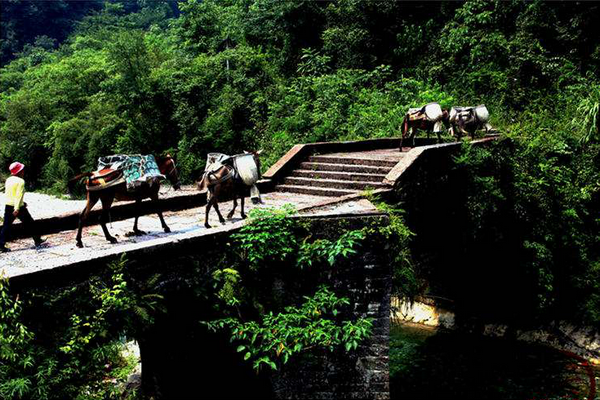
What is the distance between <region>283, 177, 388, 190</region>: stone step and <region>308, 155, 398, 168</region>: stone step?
2.86 ft

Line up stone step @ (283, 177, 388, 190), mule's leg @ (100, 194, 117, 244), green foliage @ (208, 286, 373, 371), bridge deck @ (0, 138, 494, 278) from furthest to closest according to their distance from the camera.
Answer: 1. stone step @ (283, 177, 388, 190)
2. green foliage @ (208, 286, 373, 371)
3. mule's leg @ (100, 194, 117, 244)
4. bridge deck @ (0, 138, 494, 278)

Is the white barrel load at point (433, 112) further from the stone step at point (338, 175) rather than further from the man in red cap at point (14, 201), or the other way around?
the man in red cap at point (14, 201)

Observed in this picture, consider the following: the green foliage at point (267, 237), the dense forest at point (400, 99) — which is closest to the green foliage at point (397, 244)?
the dense forest at point (400, 99)

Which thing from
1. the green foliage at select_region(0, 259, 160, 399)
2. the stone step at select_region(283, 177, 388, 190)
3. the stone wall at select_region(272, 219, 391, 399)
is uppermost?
the stone step at select_region(283, 177, 388, 190)

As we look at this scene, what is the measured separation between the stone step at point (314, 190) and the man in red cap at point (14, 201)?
16.9 ft

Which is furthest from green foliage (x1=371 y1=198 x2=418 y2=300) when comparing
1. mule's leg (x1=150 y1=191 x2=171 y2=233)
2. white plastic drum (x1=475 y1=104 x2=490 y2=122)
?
white plastic drum (x1=475 y1=104 x2=490 y2=122)

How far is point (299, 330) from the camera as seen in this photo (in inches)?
278

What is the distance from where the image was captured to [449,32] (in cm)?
2138

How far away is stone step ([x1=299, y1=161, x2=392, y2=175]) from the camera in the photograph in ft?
35.5

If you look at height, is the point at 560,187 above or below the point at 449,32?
below

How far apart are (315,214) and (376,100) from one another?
35.6 feet

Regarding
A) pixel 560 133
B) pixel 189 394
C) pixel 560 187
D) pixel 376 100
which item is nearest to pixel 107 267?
pixel 189 394

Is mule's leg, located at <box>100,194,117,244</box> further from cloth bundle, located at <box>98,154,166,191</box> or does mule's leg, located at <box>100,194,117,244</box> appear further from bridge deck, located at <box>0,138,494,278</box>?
cloth bundle, located at <box>98,154,166,191</box>

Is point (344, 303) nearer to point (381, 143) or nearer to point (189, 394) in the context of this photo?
point (189, 394)
